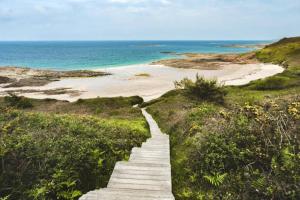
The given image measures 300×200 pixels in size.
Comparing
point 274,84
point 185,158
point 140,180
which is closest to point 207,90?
point 274,84

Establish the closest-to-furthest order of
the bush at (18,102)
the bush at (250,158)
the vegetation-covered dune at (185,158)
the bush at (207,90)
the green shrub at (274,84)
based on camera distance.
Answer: the bush at (250,158), the vegetation-covered dune at (185,158), the bush at (207,90), the bush at (18,102), the green shrub at (274,84)

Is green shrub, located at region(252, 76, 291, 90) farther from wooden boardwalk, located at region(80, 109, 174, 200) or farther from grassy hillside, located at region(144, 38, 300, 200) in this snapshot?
wooden boardwalk, located at region(80, 109, 174, 200)

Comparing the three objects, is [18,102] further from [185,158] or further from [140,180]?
[140,180]

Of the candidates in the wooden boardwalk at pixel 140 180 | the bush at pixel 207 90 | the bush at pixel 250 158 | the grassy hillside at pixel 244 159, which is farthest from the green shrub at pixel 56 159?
the bush at pixel 207 90

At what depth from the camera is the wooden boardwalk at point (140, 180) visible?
702 centimetres

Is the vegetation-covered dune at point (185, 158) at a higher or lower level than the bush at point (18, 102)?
higher

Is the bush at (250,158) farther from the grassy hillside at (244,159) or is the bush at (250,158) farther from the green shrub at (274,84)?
the green shrub at (274,84)

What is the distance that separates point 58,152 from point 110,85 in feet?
138

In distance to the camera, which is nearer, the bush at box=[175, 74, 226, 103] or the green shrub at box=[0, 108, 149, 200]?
the green shrub at box=[0, 108, 149, 200]

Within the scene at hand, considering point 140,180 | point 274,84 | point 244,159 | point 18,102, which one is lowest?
point 18,102

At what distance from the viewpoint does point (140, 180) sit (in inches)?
309

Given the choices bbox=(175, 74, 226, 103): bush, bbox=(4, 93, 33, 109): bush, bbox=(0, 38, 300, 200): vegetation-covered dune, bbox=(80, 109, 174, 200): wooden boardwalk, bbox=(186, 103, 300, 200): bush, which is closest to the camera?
bbox=(80, 109, 174, 200): wooden boardwalk

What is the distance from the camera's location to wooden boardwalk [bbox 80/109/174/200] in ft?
23.0

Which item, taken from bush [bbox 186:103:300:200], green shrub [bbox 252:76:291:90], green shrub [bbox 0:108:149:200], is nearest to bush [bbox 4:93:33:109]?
green shrub [bbox 0:108:149:200]
